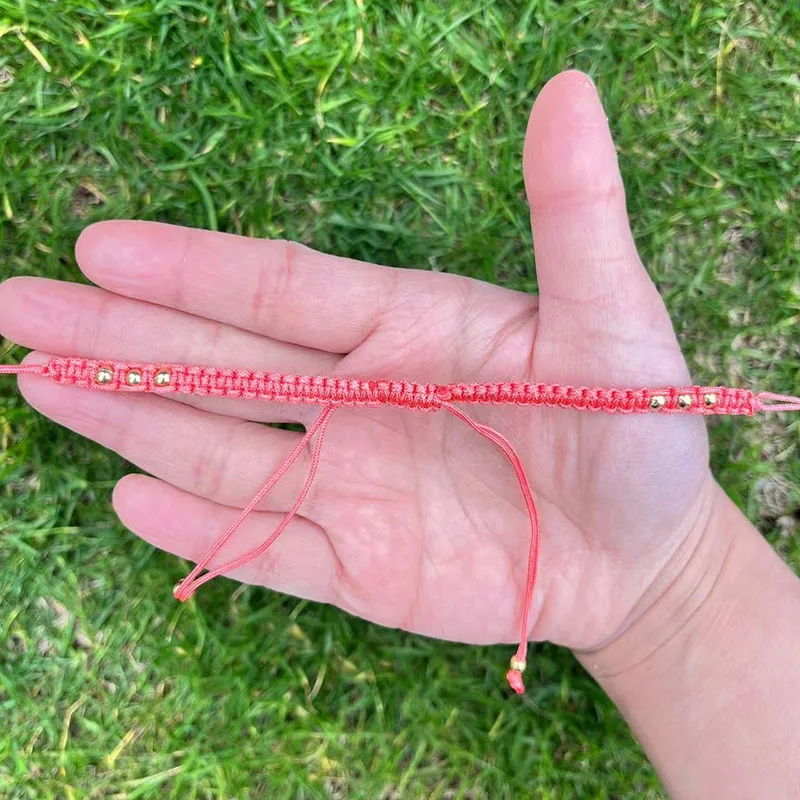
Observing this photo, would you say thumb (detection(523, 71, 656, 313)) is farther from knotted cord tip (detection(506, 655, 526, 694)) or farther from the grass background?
knotted cord tip (detection(506, 655, 526, 694))

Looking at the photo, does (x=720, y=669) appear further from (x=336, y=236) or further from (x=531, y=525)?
(x=336, y=236)

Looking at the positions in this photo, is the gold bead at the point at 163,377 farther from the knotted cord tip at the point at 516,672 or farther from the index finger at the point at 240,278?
the knotted cord tip at the point at 516,672

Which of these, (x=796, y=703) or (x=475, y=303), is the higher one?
(x=475, y=303)

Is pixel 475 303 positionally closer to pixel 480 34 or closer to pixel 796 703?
pixel 480 34

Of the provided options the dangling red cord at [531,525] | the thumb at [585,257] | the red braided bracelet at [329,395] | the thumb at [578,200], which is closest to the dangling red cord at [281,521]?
the red braided bracelet at [329,395]

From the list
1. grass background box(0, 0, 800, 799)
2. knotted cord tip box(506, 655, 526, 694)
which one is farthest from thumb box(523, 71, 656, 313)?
knotted cord tip box(506, 655, 526, 694)

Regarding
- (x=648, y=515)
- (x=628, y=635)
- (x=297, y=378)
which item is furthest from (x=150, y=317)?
(x=628, y=635)

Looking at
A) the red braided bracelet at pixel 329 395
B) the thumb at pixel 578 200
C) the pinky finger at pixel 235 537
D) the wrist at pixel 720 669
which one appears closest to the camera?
the thumb at pixel 578 200
